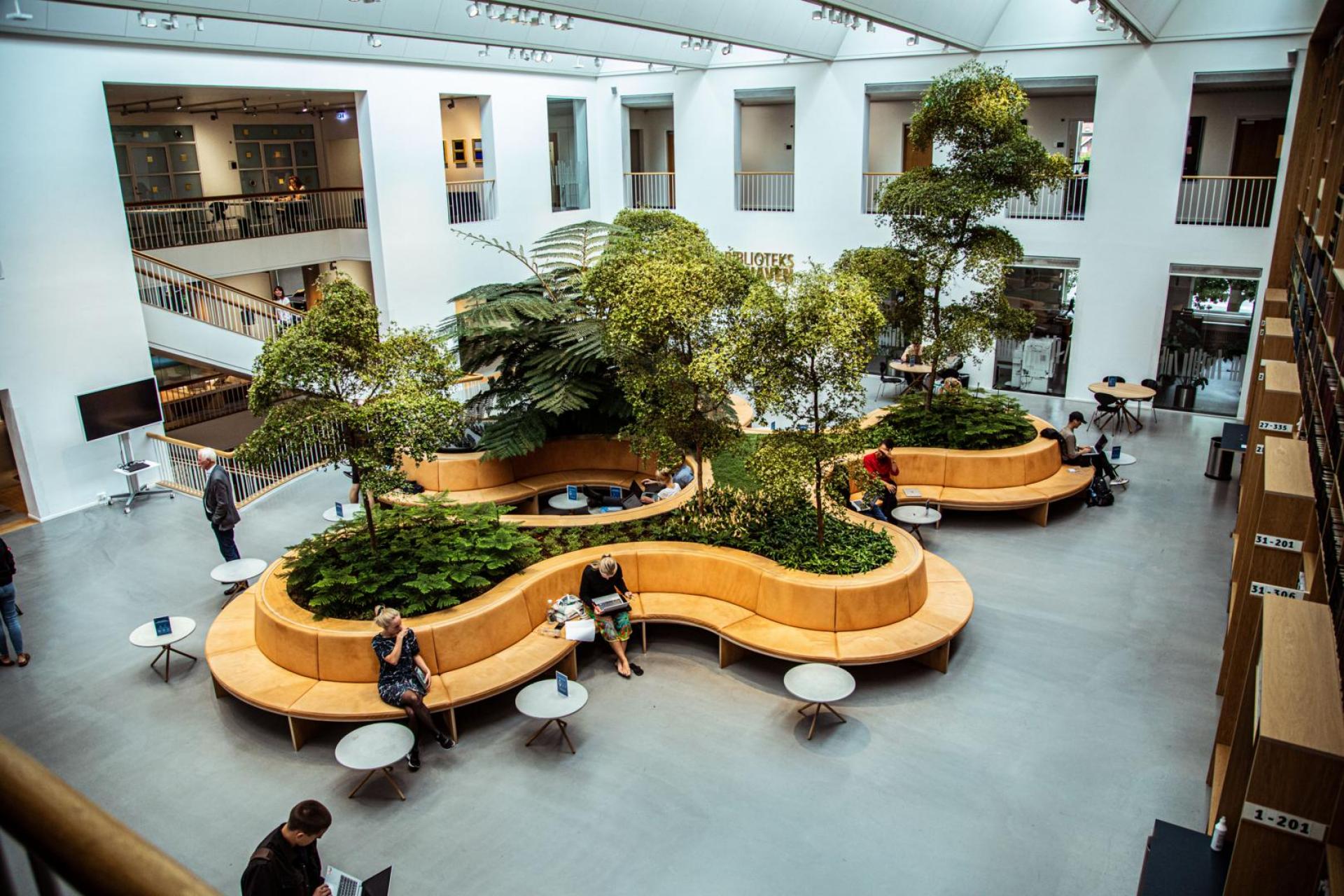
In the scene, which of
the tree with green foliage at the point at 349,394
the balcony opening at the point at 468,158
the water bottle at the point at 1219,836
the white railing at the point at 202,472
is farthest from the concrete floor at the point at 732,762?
the balcony opening at the point at 468,158

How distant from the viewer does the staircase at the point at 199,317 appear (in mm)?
14266

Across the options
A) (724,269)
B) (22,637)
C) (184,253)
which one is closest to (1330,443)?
(724,269)

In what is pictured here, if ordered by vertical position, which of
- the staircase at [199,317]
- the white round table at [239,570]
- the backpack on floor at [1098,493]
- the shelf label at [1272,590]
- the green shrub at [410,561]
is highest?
the staircase at [199,317]

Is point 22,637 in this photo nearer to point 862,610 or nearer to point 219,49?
point 862,610

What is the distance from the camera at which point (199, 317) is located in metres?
14.7

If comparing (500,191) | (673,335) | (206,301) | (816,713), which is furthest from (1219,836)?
(500,191)

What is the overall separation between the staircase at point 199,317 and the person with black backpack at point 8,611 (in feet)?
21.0

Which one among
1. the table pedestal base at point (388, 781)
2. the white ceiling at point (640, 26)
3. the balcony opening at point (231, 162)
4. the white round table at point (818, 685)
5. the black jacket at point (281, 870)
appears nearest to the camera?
the black jacket at point (281, 870)

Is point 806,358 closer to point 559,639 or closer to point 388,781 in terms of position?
point 559,639

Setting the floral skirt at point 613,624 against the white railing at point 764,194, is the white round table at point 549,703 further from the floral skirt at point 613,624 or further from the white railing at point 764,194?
the white railing at point 764,194

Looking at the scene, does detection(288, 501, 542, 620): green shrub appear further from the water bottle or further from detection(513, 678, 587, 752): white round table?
the water bottle

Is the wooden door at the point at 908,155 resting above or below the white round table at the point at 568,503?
above

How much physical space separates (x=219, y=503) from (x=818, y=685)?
22.3 feet

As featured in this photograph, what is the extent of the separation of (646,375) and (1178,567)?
6.40 metres
